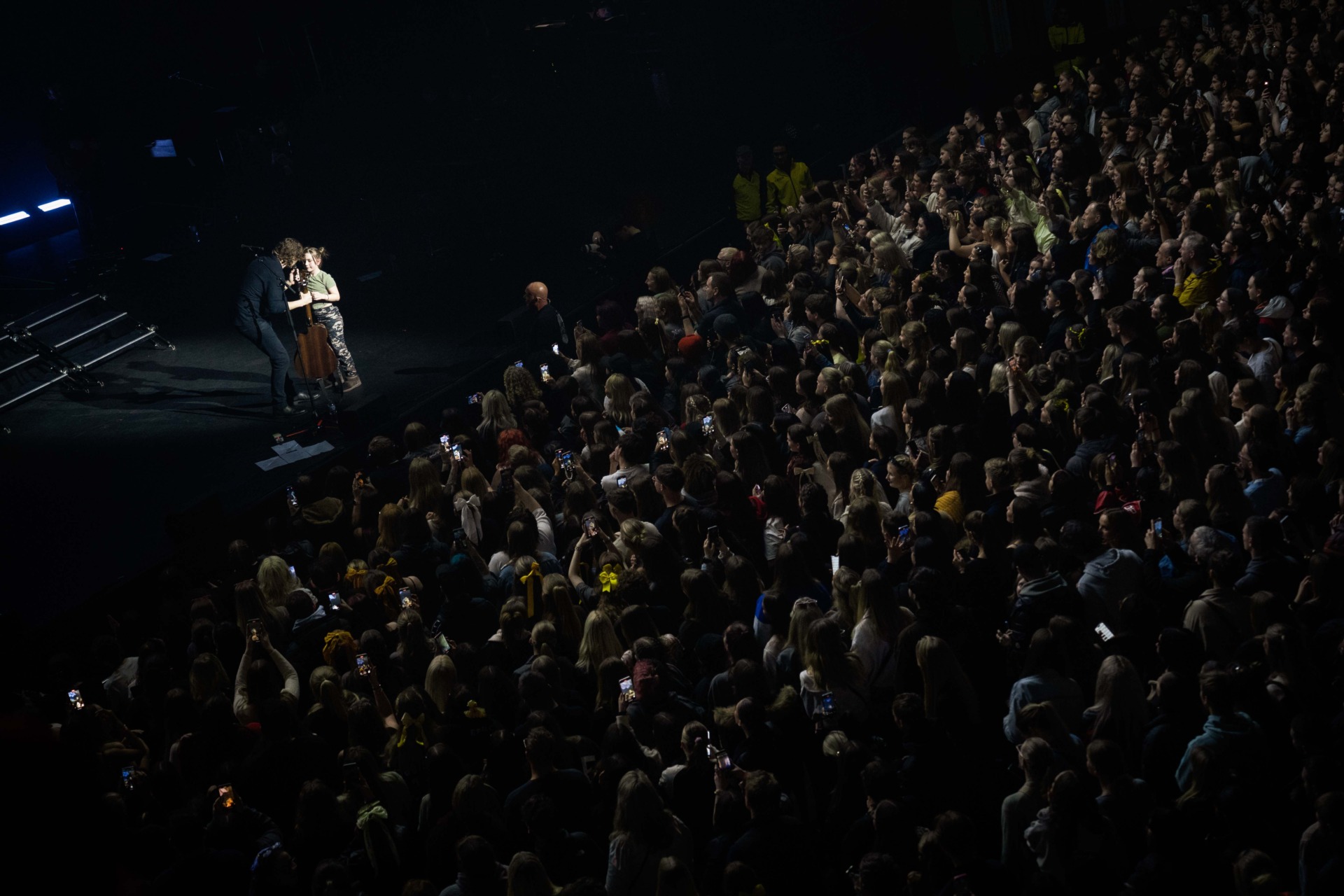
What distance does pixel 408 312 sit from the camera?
14.0m

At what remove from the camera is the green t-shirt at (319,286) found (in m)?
11.4

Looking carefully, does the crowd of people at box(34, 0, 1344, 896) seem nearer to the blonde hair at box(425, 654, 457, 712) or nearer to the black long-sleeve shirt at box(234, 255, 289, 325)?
the blonde hair at box(425, 654, 457, 712)

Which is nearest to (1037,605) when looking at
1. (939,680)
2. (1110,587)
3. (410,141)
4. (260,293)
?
(1110,587)

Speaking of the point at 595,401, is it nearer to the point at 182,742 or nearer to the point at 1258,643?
the point at 182,742

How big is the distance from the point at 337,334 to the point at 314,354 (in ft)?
1.03

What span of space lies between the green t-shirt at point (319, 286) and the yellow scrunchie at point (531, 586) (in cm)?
588

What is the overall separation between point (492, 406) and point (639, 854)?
4.96 metres

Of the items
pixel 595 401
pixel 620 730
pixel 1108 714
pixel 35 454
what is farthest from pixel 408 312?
pixel 1108 714

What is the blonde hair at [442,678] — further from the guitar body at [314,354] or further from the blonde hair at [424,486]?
the guitar body at [314,354]

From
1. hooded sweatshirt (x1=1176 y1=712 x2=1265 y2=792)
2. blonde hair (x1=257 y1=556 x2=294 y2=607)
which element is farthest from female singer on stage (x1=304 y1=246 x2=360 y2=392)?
hooded sweatshirt (x1=1176 y1=712 x2=1265 y2=792)

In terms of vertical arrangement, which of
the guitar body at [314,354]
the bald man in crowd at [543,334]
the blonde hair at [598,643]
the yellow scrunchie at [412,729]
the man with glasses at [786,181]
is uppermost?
the man with glasses at [786,181]

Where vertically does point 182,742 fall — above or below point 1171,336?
below

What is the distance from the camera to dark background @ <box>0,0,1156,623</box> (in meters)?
13.5

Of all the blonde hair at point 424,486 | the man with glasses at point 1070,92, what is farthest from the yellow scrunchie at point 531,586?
the man with glasses at point 1070,92
